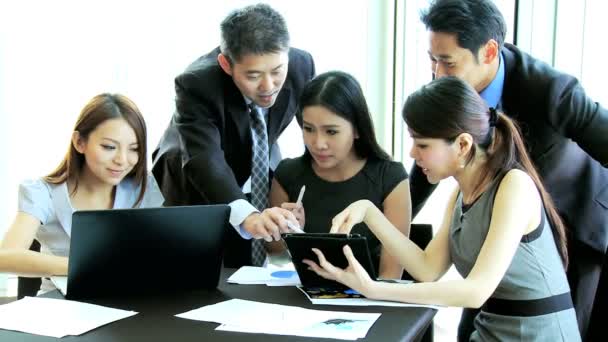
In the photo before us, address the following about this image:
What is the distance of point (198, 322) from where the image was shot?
1373mm

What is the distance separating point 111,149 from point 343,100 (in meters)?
0.69

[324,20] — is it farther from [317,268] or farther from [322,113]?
[317,268]

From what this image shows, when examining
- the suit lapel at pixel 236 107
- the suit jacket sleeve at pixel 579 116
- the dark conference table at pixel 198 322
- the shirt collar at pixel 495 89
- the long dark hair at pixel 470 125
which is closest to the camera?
the dark conference table at pixel 198 322

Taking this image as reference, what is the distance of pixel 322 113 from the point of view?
2.00 m

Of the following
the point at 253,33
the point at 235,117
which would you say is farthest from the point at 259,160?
the point at 253,33

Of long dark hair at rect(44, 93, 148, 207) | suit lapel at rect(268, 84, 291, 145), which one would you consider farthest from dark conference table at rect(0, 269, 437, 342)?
suit lapel at rect(268, 84, 291, 145)

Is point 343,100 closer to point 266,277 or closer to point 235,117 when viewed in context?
point 235,117

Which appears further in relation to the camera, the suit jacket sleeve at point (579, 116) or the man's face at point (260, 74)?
the man's face at point (260, 74)

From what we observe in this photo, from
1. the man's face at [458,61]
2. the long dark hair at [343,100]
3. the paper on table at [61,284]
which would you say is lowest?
the paper on table at [61,284]

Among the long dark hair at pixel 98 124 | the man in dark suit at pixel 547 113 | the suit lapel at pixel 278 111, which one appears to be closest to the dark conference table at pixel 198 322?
the long dark hair at pixel 98 124

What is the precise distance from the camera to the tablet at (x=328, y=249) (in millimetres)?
1482

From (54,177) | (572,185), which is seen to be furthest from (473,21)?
(54,177)

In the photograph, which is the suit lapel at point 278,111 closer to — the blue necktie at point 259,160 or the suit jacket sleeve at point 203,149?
the blue necktie at point 259,160

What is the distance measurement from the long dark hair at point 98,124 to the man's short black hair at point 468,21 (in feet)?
2.98
